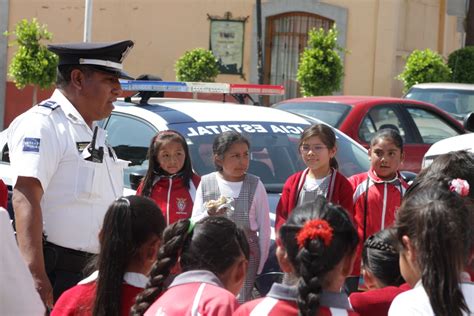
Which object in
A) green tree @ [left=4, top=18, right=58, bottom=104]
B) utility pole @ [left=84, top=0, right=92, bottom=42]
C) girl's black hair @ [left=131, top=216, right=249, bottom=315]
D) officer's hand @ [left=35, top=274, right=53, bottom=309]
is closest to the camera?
girl's black hair @ [left=131, top=216, right=249, bottom=315]

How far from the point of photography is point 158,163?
6367 millimetres

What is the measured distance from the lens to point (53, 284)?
471 centimetres

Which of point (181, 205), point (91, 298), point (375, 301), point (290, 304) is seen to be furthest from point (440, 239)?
point (181, 205)

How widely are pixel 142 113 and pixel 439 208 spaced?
4238 millimetres

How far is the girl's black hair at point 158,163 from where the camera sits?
20.6 feet

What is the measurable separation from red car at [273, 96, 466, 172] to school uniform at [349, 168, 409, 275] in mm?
3794

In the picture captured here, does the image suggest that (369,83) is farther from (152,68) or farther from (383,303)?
(383,303)

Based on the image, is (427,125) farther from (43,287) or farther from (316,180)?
(43,287)

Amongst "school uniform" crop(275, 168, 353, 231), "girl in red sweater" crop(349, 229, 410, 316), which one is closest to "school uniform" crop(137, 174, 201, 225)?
"school uniform" crop(275, 168, 353, 231)

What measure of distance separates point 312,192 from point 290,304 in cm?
313

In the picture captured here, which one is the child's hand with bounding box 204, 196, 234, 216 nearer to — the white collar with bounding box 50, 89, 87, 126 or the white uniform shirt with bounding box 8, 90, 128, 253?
the white uniform shirt with bounding box 8, 90, 128, 253

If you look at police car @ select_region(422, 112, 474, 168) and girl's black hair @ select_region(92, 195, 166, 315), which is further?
police car @ select_region(422, 112, 474, 168)

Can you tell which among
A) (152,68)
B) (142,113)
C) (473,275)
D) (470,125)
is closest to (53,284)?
(473,275)

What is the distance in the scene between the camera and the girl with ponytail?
303cm
